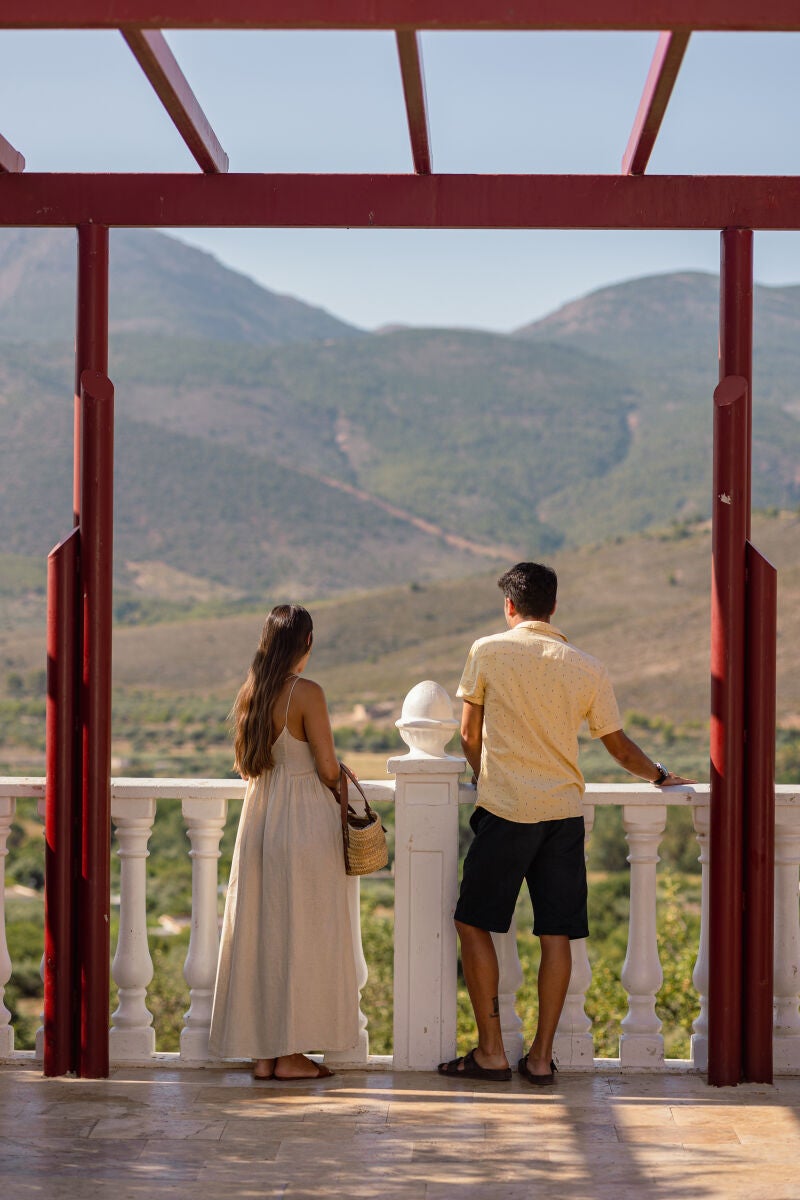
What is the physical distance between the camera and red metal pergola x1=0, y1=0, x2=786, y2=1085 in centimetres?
420

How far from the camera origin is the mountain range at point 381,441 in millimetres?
72438

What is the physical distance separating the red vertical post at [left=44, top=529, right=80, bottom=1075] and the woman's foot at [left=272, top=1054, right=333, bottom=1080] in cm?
70

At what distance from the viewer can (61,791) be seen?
4262mm

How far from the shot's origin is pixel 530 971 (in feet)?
94.4

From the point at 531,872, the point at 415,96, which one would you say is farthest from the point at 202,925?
the point at 415,96

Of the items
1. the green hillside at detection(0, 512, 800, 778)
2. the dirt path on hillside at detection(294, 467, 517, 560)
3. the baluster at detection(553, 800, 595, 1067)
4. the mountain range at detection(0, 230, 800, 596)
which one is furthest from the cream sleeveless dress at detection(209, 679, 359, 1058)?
the dirt path on hillside at detection(294, 467, 517, 560)

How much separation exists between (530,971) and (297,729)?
25.9 m

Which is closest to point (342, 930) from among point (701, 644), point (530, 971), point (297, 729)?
point (297, 729)

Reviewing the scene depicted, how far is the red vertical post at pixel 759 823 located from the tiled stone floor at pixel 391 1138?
0.21 meters

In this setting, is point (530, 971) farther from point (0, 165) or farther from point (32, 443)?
point (32, 443)

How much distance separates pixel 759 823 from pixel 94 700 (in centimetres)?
211

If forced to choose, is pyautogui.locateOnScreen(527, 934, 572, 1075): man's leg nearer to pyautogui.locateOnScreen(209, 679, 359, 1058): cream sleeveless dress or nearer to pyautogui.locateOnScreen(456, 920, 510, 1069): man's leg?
pyautogui.locateOnScreen(456, 920, 510, 1069): man's leg

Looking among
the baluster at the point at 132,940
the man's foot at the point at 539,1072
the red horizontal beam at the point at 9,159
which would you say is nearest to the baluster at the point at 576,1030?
the man's foot at the point at 539,1072

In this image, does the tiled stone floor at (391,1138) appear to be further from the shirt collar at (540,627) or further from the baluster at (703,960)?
the shirt collar at (540,627)
